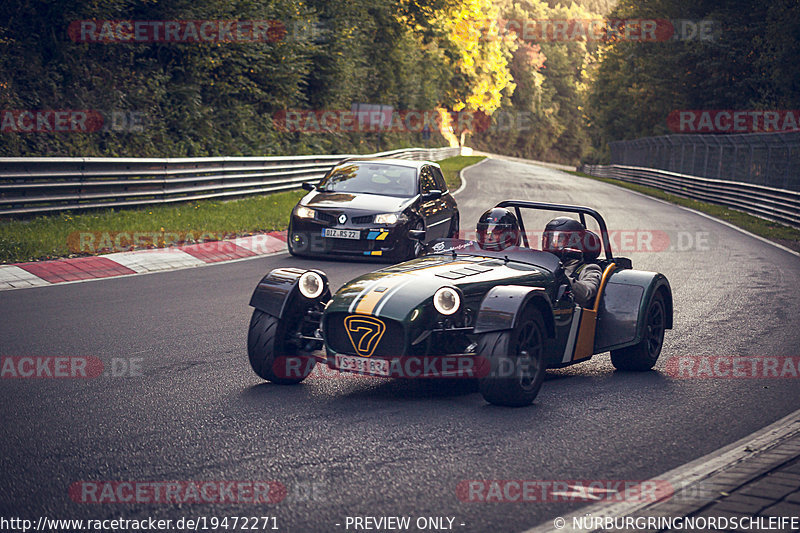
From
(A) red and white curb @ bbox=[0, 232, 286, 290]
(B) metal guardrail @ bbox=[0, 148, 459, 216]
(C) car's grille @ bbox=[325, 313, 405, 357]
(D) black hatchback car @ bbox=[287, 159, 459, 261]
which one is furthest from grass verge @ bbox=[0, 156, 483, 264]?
(C) car's grille @ bbox=[325, 313, 405, 357]

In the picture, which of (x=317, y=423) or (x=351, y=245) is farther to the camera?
(x=351, y=245)

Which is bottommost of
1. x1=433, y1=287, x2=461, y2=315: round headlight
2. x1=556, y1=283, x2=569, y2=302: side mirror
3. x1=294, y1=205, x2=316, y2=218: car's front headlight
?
x1=294, y1=205, x2=316, y2=218: car's front headlight

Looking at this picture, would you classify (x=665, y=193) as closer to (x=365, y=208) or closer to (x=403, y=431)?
(x=365, y=208)

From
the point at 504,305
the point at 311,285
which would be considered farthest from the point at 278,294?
the point at 504,305

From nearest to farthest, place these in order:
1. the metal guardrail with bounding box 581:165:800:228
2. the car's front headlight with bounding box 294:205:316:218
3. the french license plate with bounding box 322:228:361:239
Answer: the french license plate with bounding box 322:228:361:239 → the car's front headlight with bounding box 294:205:316:218 → the metal guardrail with bounding box 581:165:800:228

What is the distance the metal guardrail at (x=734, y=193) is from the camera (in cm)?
2314

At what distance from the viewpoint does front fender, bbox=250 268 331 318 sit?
21.6 ft

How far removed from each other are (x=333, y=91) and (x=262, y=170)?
717 inches

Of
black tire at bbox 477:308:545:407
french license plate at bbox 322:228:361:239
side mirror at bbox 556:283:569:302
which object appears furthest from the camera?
french license plate at bbox 322:228:361:239

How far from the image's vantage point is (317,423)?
571cm

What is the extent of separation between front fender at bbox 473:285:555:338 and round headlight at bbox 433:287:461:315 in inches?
6.7

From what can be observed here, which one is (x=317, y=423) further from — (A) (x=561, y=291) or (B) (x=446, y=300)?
(A) (x=561, y=291)

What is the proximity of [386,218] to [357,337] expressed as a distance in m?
7.90

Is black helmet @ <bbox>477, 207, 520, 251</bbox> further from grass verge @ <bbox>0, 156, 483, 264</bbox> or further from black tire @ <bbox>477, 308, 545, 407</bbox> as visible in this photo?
grass verge @ <bbox>0, 156, 483, 264</bbox>
